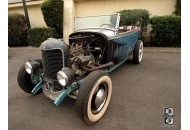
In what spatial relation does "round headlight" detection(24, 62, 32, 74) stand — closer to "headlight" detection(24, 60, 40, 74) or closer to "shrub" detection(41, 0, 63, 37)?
"headlight" detection(24, 60, 40, 74)

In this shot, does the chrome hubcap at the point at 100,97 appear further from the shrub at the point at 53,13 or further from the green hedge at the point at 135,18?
the shrub at the point at 53,13

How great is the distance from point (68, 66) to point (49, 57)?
0.35 m

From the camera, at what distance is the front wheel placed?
7.57ft

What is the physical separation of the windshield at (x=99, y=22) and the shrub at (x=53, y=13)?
5.04m

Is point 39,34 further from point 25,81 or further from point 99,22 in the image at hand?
point 25,81

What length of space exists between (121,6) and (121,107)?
7361 millimetres

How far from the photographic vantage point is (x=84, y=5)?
9836 mm

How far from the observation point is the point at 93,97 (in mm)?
2609

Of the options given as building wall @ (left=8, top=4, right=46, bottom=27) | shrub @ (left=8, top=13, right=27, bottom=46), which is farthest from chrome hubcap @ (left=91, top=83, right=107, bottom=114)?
building wall @ (left=8, top=4, right=46, bottom=27)

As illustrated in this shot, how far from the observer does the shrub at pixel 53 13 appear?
28.3ft

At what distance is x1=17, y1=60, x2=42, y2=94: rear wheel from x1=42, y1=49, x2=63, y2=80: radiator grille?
25.2 inches
